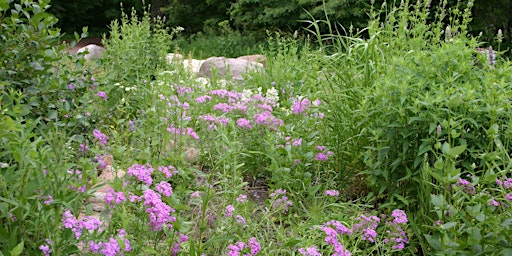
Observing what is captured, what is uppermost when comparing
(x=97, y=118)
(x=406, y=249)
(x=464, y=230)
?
(x=97, y=118)

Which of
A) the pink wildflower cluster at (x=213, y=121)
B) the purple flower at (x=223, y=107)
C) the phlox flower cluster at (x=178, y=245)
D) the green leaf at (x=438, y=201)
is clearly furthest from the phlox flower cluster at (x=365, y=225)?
the purple flower at (x=223, y=107)

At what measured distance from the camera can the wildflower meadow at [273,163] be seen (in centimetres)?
224

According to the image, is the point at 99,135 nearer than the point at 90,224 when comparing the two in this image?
No

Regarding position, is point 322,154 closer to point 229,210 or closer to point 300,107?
point 300,107

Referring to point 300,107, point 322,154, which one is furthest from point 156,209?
point 300,107

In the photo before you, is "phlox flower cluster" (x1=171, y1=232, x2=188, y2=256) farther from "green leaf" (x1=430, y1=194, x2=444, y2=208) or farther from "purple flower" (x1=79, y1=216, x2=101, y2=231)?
"green leaf" (x1=430, y1=194, x2=444, y2=208)

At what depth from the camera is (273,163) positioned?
338cm

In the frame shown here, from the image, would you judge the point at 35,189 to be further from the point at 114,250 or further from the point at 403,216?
the point at 403,216

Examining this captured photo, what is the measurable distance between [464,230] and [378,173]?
0.68 meters

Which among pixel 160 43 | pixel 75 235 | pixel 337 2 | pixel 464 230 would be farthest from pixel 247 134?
pixel 337 2

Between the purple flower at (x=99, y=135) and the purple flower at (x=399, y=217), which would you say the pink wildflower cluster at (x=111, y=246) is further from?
the purple flower at (x=399, y=217)

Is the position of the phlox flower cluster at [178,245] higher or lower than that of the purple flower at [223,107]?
lower

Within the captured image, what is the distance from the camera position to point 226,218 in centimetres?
273

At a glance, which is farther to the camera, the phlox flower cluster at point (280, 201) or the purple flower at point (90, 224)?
the phlox flower cluster at point (280, 201)
